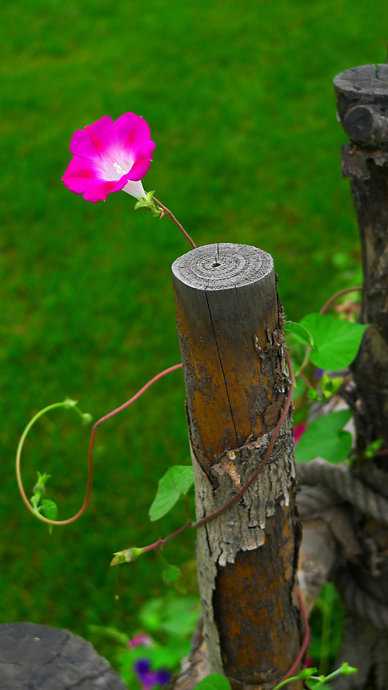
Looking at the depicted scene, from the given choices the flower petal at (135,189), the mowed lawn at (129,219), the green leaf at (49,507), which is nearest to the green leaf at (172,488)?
the green leaf at (49,507)

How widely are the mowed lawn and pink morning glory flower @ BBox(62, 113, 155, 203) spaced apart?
5.10 ft

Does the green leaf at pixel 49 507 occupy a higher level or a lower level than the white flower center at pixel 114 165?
lower

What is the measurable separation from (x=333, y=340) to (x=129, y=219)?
2715 millimetres

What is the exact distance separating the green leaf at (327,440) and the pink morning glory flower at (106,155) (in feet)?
2.14

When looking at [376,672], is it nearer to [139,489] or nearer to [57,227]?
[139,489]

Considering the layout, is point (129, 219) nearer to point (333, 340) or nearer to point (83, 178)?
point (333, 340)

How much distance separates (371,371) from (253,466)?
47 centimetres

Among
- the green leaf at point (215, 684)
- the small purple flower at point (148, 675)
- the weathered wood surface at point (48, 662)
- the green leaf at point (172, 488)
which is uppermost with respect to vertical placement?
the green leaf at point (172, 488)

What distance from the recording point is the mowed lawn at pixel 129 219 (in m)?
2.71

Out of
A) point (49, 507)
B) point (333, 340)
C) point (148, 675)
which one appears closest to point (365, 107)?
point (333, 340)

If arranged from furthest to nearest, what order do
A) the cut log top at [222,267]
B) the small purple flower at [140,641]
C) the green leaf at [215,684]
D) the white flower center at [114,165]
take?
the small purple flower at [140,641]
the green leaf at [215,684]
the white flower center at [114,165]
the cut log top at [222,267]

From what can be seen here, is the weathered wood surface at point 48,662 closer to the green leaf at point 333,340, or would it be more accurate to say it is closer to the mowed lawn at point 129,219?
the green leaf at point 333,340

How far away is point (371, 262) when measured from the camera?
57.0 inches

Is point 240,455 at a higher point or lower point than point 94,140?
lower
